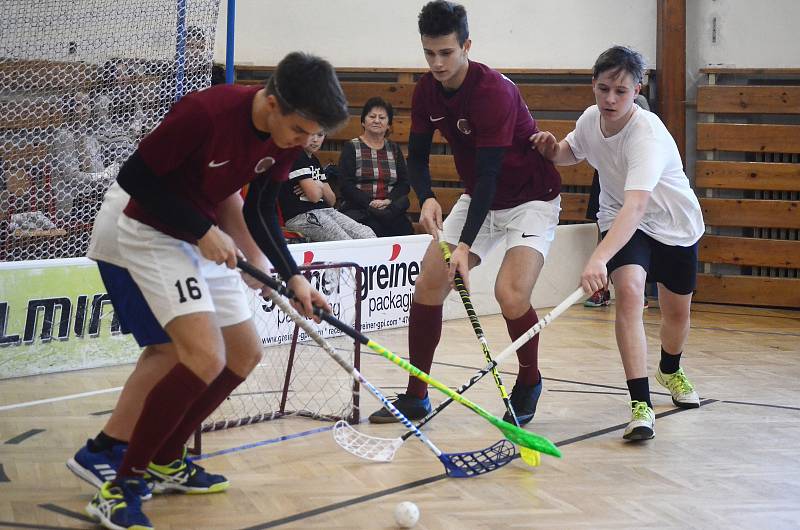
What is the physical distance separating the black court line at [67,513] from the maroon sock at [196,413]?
24 centimetres

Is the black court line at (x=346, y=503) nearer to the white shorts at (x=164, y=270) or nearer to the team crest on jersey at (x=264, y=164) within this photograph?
the white shorts at (x=164, y=270)

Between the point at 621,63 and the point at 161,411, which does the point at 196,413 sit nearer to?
the point at 161,411

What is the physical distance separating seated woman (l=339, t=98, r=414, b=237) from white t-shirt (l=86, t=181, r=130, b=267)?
369cm

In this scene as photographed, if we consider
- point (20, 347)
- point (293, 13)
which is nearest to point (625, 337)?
point (20, 347)

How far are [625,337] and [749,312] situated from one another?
391 cm

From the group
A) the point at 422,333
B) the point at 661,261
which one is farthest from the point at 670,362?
the point at 422,333

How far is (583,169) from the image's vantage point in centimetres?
767

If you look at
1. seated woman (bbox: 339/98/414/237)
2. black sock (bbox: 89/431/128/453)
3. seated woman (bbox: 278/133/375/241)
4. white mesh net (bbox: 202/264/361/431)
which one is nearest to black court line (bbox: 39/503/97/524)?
black sock (bbox: 89/431/128/453)

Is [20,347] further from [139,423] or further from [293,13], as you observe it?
[293,13]

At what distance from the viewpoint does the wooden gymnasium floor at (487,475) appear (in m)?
2.59

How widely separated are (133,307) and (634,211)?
1.64 m

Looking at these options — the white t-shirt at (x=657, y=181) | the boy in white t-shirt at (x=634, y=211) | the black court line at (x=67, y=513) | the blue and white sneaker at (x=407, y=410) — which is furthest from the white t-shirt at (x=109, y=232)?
the white t-shirt at (x=657, y=181)

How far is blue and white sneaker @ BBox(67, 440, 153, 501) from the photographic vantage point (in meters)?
2.64

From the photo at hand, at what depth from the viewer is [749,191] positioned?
7.34 meters
